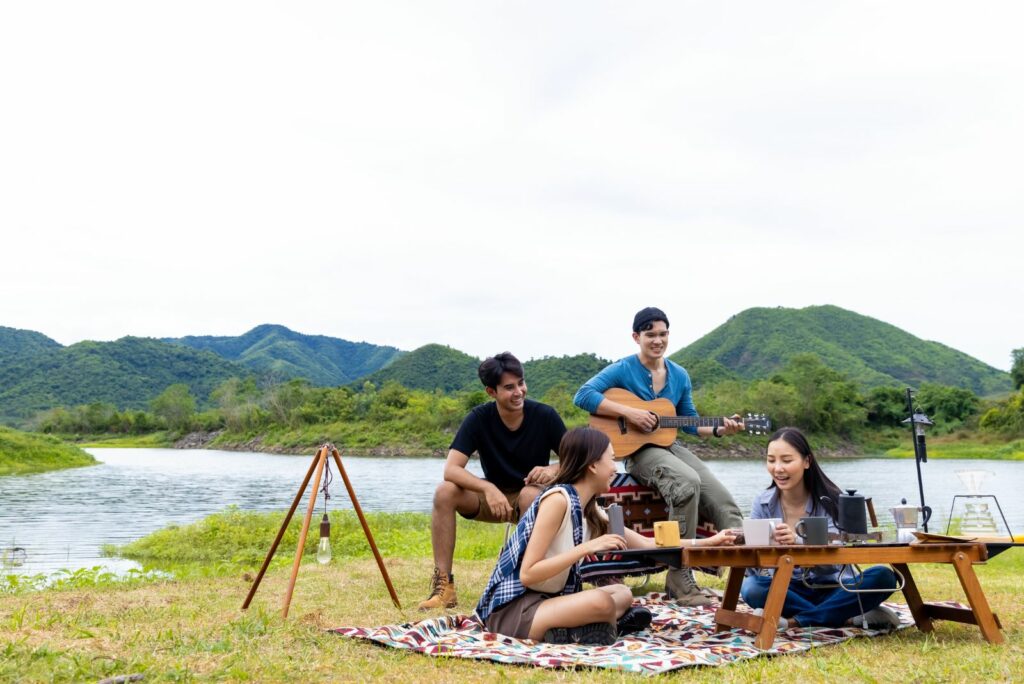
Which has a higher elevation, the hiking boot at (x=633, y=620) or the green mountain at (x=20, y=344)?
the green mountain at (x=20, y=344)

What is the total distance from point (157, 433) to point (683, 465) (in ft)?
307

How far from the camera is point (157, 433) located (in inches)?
3546

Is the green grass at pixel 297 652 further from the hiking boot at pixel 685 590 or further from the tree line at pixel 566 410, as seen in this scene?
the tree line at pixel 566 410

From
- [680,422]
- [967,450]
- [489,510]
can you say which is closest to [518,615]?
[489,510]

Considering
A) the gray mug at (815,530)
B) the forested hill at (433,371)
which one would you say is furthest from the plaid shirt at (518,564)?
the forested hill at (433,371)

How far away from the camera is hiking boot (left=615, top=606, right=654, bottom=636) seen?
4.39m

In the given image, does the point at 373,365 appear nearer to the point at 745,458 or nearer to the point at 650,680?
the point at 745,458

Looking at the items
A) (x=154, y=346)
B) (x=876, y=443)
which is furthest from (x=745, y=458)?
(x=154, y=346)

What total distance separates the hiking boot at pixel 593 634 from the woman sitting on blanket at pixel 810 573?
1.00 m

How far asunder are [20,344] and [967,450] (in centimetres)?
13759

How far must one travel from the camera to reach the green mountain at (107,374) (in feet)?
371

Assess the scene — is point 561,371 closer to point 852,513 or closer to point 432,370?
point 432,370

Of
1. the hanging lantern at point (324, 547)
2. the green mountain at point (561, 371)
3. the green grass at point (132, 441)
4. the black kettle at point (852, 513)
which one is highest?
the green mountain at point (561, 371)

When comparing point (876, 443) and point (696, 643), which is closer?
point (696, 643)
